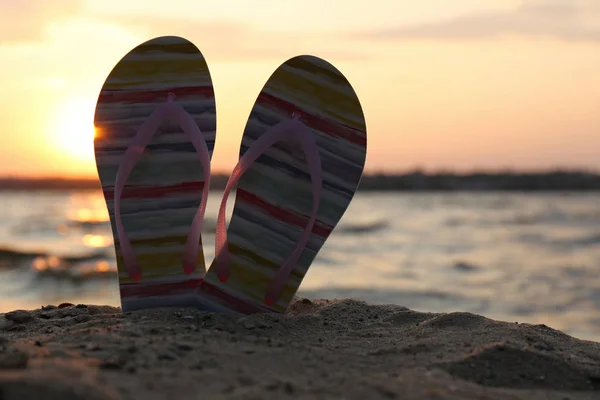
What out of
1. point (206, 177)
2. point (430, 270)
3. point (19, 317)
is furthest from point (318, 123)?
point (430, 270)

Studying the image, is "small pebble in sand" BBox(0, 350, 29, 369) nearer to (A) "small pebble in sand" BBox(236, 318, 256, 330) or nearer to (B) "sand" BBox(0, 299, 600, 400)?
(B) "sand" BBox(0, 299, 600, 400)

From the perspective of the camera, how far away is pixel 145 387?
1293 mm

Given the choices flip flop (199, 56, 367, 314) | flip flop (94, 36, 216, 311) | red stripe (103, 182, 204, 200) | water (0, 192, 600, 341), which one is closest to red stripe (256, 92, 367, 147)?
flip flop (199, 56, 367, 314)

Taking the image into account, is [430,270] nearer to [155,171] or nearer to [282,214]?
[282,214]

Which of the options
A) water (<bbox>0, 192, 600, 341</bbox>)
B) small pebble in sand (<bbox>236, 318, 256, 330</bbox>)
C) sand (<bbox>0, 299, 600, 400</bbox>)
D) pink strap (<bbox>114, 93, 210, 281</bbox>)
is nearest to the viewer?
sand (<bbox>0, 299, 600, 400</bbox>)

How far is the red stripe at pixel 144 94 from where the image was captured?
7.51 feet

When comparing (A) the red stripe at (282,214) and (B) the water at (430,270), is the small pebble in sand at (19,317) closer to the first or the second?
(A) the red stripe at (282,214)

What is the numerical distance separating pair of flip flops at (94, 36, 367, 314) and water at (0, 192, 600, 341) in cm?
231

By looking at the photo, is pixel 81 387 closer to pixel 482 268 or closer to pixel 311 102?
pixel 311 102

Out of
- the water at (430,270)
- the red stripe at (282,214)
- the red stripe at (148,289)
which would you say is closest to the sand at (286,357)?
the red stripe at (148,289)

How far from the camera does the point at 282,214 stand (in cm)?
232

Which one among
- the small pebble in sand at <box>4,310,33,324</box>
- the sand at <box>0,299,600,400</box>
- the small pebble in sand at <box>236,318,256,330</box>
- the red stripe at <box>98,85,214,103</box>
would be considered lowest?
the sand at <box>0,299,600,400</box>

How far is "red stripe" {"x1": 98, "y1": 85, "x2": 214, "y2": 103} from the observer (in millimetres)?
2289

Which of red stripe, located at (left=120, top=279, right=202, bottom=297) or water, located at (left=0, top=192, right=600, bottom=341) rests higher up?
water, located at (left=0, top=192, right=600, bottom=341)
